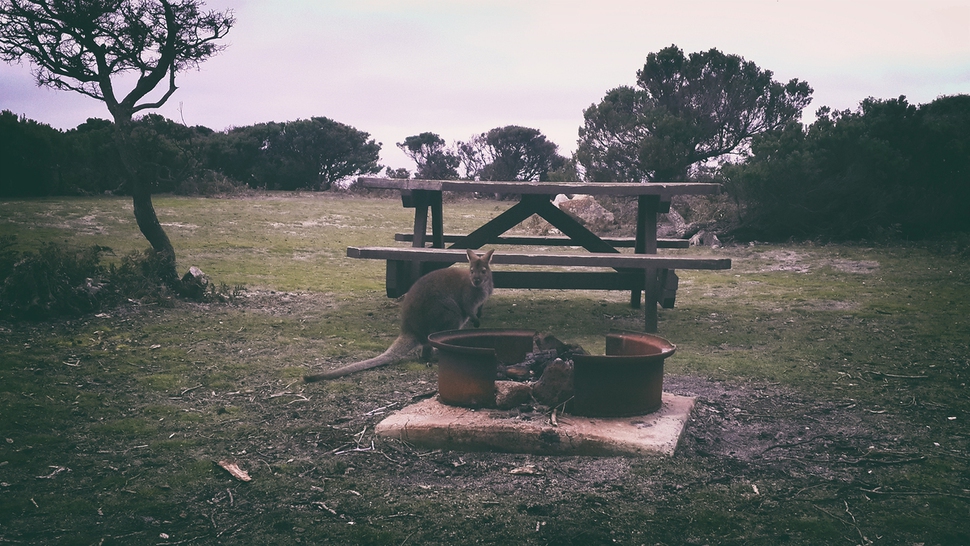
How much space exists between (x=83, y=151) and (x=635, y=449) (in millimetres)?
17022

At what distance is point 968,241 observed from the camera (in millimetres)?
12008

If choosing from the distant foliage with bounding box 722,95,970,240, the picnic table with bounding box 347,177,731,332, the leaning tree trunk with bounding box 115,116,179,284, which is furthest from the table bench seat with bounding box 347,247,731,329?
the distant foliage with bounding box 722,95,970,240

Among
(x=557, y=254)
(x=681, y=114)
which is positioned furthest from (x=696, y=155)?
(x=557, y=254)

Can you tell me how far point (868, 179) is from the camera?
42.7ft

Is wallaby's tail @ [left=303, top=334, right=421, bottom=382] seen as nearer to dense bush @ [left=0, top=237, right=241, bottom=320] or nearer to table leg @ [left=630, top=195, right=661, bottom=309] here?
table leg @ [left=630, top=195, right=661, bottom=309]

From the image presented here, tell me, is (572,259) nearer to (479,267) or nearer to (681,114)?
(479,267)

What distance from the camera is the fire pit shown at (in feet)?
12.7

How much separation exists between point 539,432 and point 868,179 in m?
12.0

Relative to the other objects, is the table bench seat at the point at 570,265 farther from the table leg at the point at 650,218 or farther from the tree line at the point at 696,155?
the tree line at the point at 696,155

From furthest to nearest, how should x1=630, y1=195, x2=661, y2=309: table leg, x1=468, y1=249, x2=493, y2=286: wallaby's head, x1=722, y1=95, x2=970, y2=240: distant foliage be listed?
x1=722, y1=95, x2=970, y2=240: distant foliage, x1=630, y1=195, x2=661, y2=309: table leg, x1=468, y1=249, x2=493, y2=286: wallaby's head

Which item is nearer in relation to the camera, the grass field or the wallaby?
the grass field

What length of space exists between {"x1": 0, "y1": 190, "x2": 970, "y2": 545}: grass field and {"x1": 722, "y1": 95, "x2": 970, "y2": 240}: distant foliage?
5092 millimetres

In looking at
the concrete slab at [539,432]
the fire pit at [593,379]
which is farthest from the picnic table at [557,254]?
the concrete slab at [539,432]

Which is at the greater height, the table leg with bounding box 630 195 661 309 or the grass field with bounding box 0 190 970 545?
the table leg with bounding box 630 195 661 309
